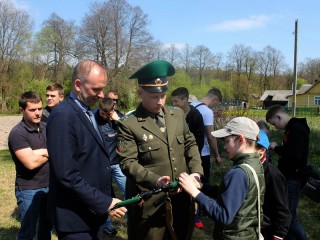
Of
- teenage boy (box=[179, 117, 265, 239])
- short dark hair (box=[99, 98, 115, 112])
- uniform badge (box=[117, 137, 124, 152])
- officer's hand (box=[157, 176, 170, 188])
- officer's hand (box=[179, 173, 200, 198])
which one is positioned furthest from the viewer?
short dark hair (box=[99, 98, 115, 112])

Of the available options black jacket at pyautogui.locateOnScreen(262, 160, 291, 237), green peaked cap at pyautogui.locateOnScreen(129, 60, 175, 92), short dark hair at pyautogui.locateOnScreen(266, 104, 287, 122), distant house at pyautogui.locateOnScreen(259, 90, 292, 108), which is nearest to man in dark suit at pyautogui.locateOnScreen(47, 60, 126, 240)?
green peaked cap at pyautogui.locateOnScreen(129, 60, 175, 92)

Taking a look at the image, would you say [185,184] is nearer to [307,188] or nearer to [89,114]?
[89,114]

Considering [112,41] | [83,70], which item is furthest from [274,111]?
[112,41]

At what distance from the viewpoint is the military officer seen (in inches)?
110

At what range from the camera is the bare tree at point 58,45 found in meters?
41.2

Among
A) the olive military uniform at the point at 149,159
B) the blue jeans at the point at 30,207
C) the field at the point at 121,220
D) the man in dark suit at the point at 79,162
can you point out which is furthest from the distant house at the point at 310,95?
the man in dark suit at the point at 79,162

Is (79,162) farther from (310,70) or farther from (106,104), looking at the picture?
(310,70)

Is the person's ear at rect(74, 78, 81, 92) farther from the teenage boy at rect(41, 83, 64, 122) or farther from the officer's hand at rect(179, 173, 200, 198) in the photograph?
the teenage boy at rect(41, 83, 64, 122)

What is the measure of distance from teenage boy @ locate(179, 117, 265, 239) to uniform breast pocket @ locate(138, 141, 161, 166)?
44 cm

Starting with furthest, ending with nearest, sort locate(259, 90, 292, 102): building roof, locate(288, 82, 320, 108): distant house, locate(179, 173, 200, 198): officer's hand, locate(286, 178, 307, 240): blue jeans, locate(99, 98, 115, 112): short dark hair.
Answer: locate(259, 90, 292, 102): building roof → locate(288, 82, 320, 108): distant house → locate(99, 98, 115, 112): short dark hair → locate(286, 178, 307, 240): blue jeans → locate(179, 173, 200, 198): officer's hand

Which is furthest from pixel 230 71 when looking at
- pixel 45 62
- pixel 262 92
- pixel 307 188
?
pixel 307 188

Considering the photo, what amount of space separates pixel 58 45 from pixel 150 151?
4280 cm

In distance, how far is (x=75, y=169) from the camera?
2295 millimetres

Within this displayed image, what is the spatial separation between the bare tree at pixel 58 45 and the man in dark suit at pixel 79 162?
1556 inches
